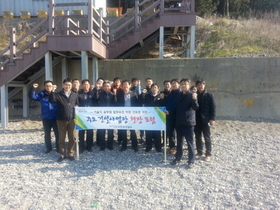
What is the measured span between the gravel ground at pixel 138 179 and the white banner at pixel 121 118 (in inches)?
28.0

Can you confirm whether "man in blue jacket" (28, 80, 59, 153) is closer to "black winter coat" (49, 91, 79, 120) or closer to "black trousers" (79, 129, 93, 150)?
"black winter coat" (49, 91, 79, 120)

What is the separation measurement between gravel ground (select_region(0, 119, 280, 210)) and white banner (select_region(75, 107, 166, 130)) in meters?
0.71

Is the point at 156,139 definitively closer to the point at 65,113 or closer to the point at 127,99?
the point at 127,99

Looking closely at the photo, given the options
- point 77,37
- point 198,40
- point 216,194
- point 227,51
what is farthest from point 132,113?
point 198,40

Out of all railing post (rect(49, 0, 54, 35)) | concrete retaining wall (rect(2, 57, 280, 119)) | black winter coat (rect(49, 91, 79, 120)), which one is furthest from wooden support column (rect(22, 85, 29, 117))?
black winter coat (rect(49, 91, 79, 120))

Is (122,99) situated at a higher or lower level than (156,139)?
higher

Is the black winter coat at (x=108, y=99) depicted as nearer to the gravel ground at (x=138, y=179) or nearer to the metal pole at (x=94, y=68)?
the gravel ground at (x=138, y=179)

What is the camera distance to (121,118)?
18.0 ft

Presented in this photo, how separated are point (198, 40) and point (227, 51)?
2.56 meters

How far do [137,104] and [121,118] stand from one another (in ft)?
2.29

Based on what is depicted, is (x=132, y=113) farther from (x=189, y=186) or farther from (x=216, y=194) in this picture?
(x=216, y=194)

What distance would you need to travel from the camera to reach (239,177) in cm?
448

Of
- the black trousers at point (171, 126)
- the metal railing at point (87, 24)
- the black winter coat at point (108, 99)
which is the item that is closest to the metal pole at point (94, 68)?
the metal railing at point (87, 24)

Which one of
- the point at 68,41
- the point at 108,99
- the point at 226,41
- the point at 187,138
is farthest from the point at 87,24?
the point at 187,138
